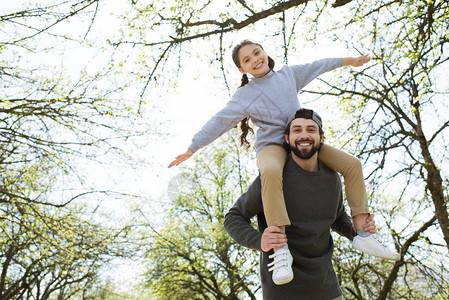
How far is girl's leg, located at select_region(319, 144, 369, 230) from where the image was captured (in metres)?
2.28

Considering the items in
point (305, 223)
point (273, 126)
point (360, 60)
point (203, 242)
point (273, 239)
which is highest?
point (203, 242)

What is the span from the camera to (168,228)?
1541 cm

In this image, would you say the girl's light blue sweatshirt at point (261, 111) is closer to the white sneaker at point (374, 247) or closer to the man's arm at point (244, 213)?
the man's arm at point (244, 213)

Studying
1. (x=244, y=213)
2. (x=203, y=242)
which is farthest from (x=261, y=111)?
(x=203, y=242)

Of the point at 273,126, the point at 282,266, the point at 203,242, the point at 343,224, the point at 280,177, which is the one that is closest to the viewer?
the point at 282,266

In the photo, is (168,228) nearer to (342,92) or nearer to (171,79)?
(342,92)

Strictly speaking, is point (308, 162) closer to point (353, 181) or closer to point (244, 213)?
point (353, 181)

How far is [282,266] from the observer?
2031 millimetres

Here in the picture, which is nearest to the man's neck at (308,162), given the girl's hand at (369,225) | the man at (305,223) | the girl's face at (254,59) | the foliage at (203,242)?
the man at (305,223)

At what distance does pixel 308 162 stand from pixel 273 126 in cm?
29

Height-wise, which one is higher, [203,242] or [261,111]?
[203,242]

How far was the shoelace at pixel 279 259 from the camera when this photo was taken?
2.03 metres

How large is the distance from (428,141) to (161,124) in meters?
4.53

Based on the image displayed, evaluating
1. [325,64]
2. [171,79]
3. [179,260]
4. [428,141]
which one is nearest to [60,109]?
[171,79]
